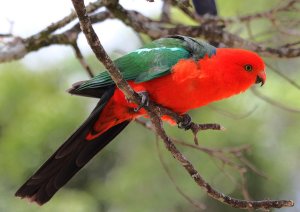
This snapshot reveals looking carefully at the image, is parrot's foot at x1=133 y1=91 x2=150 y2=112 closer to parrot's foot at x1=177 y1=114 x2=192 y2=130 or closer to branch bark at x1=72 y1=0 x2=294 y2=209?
branch bark at x1=72 y1=0 x2=294 y2=209

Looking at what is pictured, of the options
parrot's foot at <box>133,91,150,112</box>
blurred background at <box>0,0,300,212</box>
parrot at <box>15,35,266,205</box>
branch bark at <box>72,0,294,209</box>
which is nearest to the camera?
branch bark at <box>72,0,294,209</box>

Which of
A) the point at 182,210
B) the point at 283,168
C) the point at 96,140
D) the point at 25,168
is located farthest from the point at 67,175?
the point at 283,168

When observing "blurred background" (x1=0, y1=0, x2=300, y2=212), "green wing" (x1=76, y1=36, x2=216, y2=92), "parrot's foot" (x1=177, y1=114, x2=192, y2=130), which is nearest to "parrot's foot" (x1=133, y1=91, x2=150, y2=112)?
"green wing" (x1=76, y1=36, x2=216, y2=92)

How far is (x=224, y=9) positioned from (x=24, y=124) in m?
3.00

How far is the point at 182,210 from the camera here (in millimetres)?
6160

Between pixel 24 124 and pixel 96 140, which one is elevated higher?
pixel 96 140

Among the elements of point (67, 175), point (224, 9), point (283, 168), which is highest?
point (67, 175)

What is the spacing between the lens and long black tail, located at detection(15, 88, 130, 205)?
10.2 feet

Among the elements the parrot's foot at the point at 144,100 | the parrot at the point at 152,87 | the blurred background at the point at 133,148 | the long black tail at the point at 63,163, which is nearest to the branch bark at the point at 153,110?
the parrot's foot at the point at 144,100

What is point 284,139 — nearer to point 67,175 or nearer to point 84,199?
point 84,199

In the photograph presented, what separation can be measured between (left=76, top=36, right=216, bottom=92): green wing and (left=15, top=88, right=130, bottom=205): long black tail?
4.2 inches

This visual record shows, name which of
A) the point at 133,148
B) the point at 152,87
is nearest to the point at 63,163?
the point at 152,87

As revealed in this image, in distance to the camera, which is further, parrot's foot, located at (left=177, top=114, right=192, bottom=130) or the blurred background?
A: the blurred background

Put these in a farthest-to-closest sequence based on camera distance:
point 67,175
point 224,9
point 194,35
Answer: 1. point 224,9
2. point 194,35
3. point 67,175
